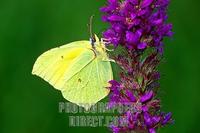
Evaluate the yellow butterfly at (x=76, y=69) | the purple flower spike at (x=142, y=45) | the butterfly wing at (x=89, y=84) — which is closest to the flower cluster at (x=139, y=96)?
the purple flower spike at (x=142, y=45)

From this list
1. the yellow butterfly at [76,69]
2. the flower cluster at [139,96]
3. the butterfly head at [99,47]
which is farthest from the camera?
the yellow butterfly at [76,69]

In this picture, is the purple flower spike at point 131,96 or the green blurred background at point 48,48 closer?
the purple flower spike at point 131,96

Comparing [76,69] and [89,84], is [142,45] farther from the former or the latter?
[76,69]

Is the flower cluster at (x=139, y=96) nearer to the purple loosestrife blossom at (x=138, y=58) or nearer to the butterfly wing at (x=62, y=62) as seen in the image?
the purple loosestrife blossom at (x=138, y=58)

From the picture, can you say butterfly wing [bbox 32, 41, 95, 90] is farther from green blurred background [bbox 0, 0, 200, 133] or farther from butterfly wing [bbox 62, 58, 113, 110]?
green blurred background [bbox 0, 0, 200, 133]

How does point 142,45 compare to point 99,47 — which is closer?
point 142,45

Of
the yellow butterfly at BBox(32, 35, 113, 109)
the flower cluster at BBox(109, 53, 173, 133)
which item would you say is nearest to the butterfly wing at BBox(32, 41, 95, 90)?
the yellow butterfly at BBox(32, 35, 113, 109)

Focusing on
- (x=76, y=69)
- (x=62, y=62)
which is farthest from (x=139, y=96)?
(x=62, y=62)
